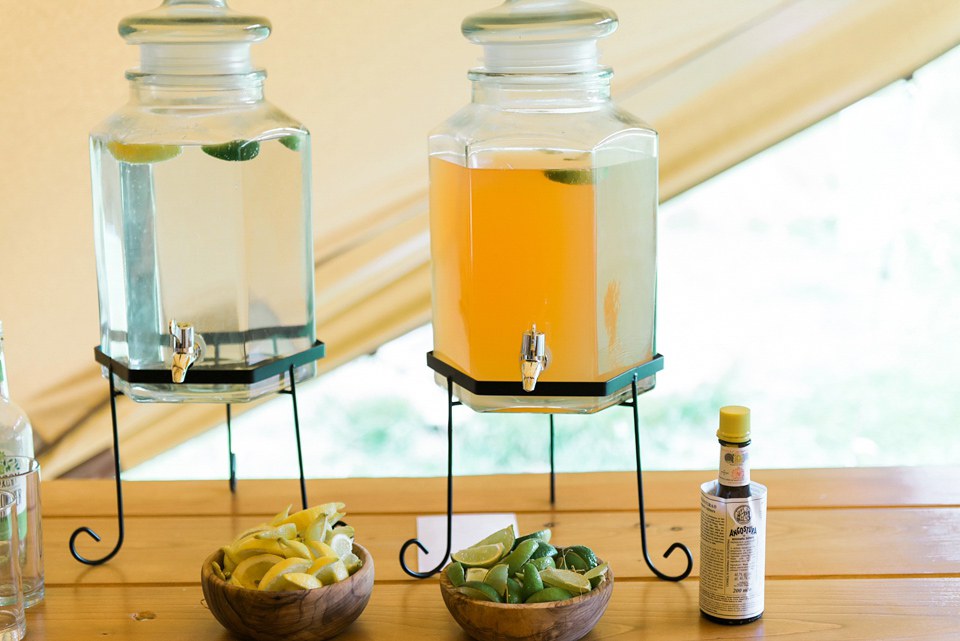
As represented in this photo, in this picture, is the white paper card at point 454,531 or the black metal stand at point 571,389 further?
the white paper card at point 454,531

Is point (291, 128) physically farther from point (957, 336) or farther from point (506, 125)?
point (957, 336)

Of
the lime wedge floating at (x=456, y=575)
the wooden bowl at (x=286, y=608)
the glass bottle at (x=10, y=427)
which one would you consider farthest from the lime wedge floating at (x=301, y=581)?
the glass bottle at (x=10, y=427)

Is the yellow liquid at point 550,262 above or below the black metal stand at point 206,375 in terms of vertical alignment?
above

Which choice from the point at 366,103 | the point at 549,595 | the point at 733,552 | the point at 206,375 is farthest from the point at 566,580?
the point at 366,103

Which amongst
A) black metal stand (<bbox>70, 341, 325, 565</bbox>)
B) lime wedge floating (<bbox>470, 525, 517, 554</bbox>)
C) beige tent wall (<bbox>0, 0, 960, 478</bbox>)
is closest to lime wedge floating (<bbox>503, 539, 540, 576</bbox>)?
lime wedge floating (<bbox>470, 525, 517, 554</bbox>)

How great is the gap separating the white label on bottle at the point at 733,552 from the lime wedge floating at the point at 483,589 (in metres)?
0.21

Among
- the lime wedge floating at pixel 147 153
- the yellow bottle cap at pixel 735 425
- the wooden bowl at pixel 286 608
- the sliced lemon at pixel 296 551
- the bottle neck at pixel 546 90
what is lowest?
the wooden bowl at pixel 286 608

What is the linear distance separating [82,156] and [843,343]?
59.0 inches

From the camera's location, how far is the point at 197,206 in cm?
94

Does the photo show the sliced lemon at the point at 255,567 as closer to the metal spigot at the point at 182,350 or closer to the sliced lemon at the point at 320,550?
the sliced lemon at the point at 320,550

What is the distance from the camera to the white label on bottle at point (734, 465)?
886mm

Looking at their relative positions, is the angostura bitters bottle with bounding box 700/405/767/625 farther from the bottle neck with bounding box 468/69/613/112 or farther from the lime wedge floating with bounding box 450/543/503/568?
the bottle neck with bounding box 468/69/613/112

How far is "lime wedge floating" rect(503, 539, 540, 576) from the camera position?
2.88 ft

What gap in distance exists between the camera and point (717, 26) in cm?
166
